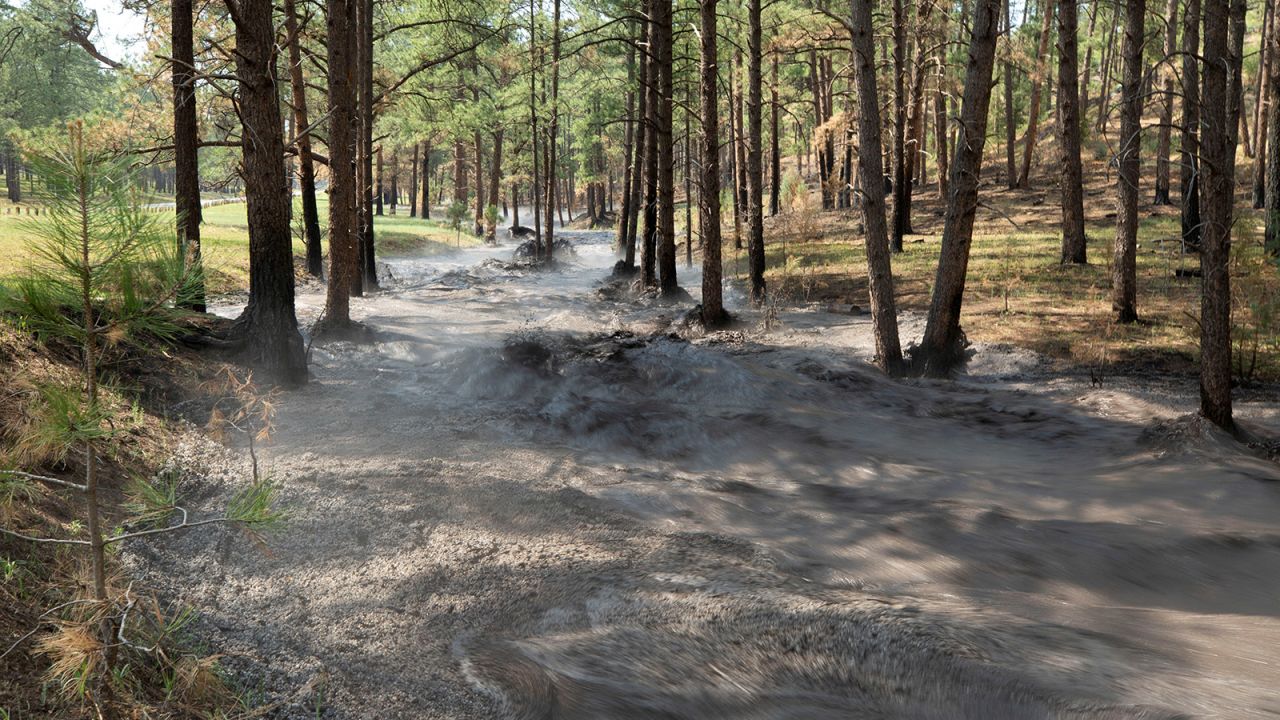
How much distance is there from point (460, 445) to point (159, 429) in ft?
7.96

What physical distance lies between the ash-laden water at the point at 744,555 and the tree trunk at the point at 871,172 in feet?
4.25

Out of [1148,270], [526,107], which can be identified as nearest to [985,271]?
[1148,270]

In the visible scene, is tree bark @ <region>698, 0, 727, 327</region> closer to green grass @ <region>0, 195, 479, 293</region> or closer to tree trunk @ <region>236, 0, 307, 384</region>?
tree trunk @ <region>236, 0, 307, 384</region>

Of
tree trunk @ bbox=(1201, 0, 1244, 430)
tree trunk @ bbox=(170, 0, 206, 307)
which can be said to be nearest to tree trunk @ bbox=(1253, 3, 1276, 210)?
tree trunk @ bbox=(1201, 0, 1244, 430)

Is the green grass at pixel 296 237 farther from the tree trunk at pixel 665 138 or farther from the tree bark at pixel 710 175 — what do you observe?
the tree bark at pixel 710 175

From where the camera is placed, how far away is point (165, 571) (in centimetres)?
441

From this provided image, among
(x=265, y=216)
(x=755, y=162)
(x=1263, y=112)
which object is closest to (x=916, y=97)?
(x=755, y=162)

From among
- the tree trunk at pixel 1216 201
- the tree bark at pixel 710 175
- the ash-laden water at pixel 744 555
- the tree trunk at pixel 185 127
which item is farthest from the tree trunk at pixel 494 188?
the tree trunk at pixel 1216 201

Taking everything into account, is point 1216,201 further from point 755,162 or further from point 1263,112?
point 1263,112

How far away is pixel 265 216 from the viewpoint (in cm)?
846

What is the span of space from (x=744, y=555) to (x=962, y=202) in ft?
23.7

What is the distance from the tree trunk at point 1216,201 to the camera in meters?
6.77

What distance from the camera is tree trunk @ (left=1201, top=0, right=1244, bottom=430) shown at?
677cm

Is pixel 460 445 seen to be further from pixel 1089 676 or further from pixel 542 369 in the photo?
pixel 1089 676
